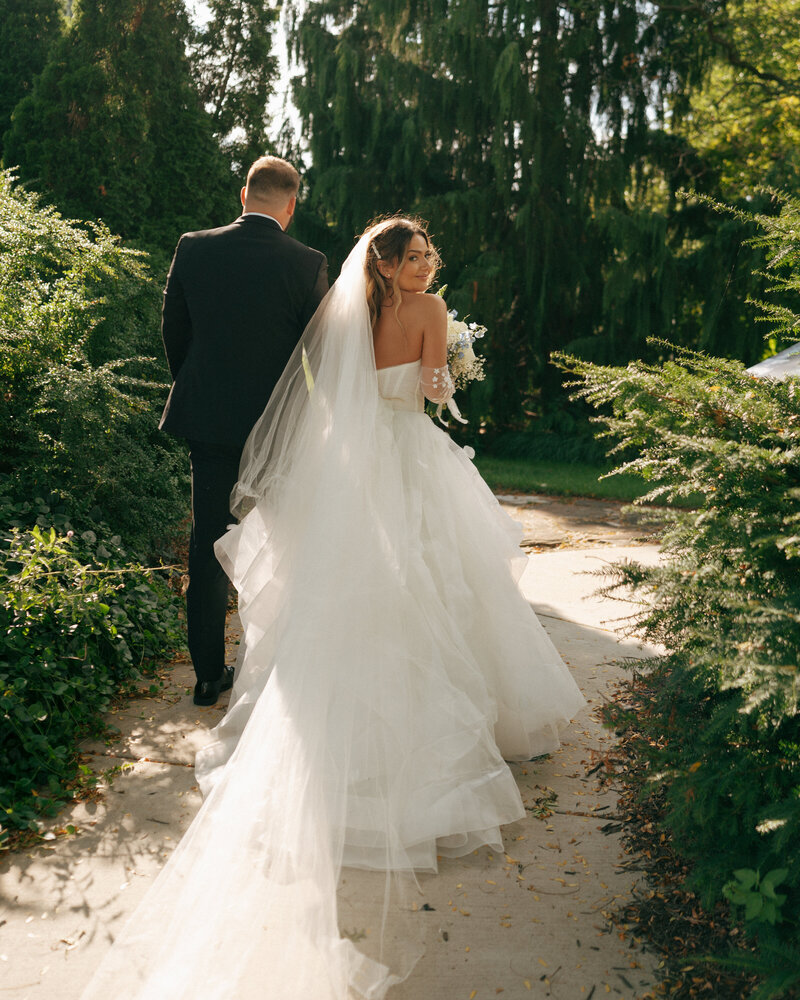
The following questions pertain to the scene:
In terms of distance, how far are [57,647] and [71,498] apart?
1.29 meters

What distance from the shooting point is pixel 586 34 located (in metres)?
11.8

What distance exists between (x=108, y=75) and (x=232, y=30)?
2.64m

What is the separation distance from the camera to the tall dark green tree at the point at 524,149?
11953mm

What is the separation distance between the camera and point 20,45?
9977 mm

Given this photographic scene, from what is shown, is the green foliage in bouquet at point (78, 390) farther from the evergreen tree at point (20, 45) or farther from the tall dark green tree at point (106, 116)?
the evergreen tree at point (20, 45)

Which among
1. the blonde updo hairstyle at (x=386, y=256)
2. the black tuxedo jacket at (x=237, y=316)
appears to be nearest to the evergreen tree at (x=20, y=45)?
the black tuxedo jacket at (x=237, y=316)

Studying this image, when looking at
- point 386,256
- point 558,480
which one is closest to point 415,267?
point 386,256

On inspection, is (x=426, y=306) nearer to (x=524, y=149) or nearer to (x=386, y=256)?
(x=386, y=256)

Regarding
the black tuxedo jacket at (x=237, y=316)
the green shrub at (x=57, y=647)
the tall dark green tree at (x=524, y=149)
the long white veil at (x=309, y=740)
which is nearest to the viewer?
the long white veil at (x=309, y=740)

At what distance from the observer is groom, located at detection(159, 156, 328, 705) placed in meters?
3.61

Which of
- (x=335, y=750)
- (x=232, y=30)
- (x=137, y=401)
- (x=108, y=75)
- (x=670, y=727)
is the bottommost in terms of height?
(x=335, y=750)

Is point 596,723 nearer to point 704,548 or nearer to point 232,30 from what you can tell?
point 704,548

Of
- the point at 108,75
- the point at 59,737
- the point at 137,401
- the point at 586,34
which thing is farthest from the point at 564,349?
the point at 59,737

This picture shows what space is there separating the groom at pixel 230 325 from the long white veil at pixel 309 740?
145 millimetres
